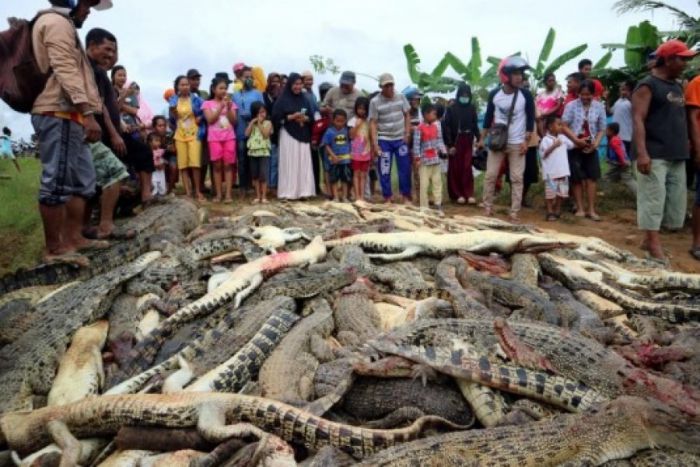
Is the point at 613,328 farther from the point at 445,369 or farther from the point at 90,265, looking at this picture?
the point at 90,265

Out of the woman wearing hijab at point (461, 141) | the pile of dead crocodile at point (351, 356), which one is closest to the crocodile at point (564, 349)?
the pile of dead crocodile at point (351, 356)

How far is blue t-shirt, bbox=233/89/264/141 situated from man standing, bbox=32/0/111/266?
4633mm

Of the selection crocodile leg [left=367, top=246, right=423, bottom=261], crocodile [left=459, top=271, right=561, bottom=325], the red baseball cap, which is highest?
the red baseball cap

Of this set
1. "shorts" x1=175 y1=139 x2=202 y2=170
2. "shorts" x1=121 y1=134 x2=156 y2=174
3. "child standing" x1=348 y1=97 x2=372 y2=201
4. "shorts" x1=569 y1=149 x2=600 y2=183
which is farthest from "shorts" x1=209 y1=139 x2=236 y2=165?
"shorts" x1=569 y1=149 x2=600 y2=183

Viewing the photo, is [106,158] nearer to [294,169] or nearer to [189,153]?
[189,153]

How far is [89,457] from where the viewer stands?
9.82ft

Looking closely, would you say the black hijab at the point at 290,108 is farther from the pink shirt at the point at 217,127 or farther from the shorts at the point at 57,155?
the shorts at the point at 57,155

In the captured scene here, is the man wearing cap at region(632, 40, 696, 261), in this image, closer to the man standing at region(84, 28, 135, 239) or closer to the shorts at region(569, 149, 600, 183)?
the shorts at region(569, 149, 600, 183)

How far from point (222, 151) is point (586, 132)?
5.92 metres

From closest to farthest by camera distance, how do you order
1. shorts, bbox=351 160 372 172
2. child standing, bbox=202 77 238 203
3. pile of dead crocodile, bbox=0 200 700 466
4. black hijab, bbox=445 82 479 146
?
pile of dead crocodile, bbox=0 200 700 466, child standing, bbox=202 77 238 203, shorts, bbox=351 160 372 172, black hijab, bbox=445 82 479 146

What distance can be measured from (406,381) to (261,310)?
137 centimetres

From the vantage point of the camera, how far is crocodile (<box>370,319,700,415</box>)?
285 cm

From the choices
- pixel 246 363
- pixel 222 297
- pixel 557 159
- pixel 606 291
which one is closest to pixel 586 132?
pixel 557 159

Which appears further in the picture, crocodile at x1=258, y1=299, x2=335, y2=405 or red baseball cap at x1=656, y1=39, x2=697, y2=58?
red baseball cap at x1=656, y1=39, x2=697, y2=58
